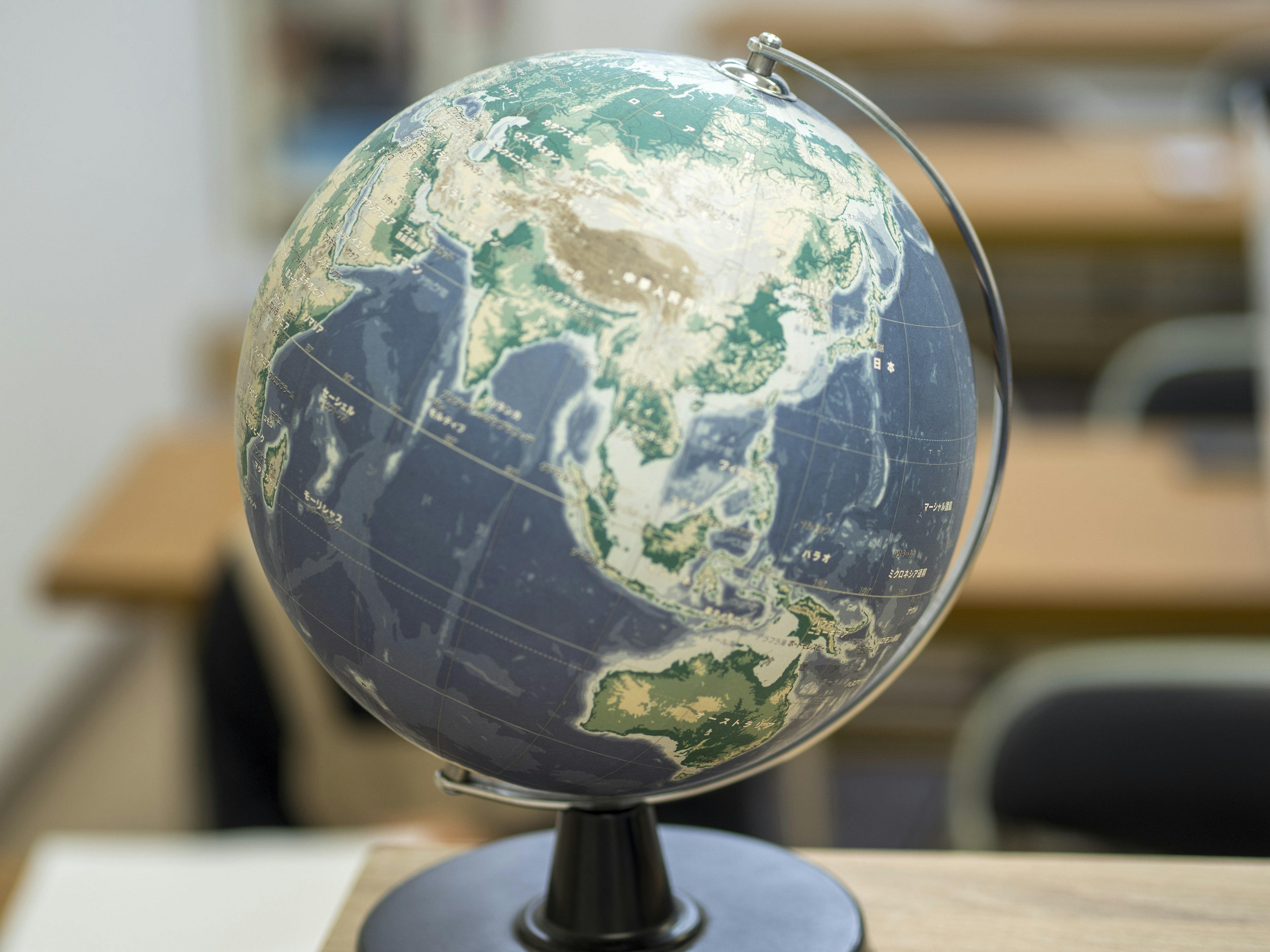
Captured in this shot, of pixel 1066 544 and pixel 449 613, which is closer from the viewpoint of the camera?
pixel 449 613

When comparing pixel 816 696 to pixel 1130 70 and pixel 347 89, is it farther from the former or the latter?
pixel 1130 70

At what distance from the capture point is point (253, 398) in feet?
2.12

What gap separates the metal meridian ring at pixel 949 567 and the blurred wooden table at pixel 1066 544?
119cm

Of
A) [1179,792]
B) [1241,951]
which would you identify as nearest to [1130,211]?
[1179,792]

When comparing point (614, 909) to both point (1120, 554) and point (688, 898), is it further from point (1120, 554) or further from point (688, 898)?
point (1120, 554)

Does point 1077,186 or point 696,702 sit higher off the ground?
point 1077,186

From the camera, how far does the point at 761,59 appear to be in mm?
673

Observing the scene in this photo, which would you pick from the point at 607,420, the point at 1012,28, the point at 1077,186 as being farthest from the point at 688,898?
the point at 1012,28

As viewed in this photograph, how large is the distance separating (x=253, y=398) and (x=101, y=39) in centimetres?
340

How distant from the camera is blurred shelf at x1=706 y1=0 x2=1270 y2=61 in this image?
5887 millimetres

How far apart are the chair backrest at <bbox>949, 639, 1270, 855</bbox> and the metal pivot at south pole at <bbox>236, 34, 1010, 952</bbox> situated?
2.43 feet

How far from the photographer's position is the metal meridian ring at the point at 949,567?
69 cm

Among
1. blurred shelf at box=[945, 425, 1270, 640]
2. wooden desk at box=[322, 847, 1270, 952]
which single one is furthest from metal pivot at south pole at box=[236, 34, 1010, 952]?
blurred shelf at box=[945, 425, 1270, 640]

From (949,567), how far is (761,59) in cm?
27
